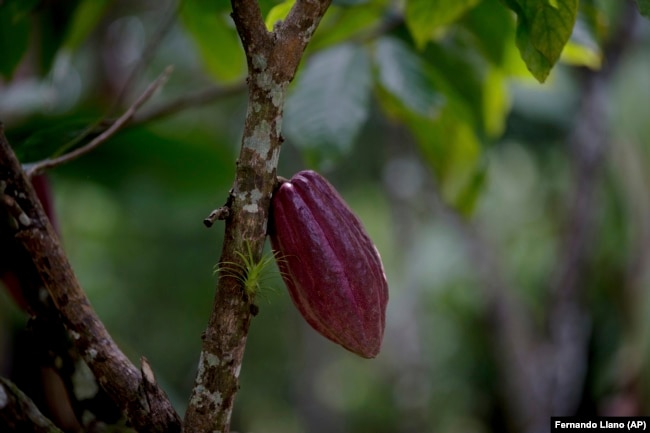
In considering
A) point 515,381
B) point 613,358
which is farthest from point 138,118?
point 613,358

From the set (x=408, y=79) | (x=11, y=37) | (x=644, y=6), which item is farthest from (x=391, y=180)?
(x=644, y=6)

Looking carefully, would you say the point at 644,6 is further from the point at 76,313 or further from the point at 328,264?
the point at 76,313

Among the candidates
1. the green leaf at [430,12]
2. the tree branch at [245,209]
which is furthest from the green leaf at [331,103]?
the tree branch at [245,209]

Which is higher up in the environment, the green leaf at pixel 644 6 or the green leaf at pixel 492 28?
the green leaf at pixel 492 28

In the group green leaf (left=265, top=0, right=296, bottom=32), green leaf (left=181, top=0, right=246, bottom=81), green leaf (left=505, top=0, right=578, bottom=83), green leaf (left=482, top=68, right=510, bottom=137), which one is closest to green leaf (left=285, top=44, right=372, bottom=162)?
green leaf (left=181, top=0, right=246, bottom=81)

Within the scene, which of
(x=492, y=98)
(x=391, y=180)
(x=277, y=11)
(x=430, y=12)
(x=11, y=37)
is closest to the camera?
(x=277, y=11)

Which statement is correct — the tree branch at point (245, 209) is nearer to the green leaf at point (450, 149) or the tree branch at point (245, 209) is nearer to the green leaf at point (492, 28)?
the green leaf at point (492, 28)
